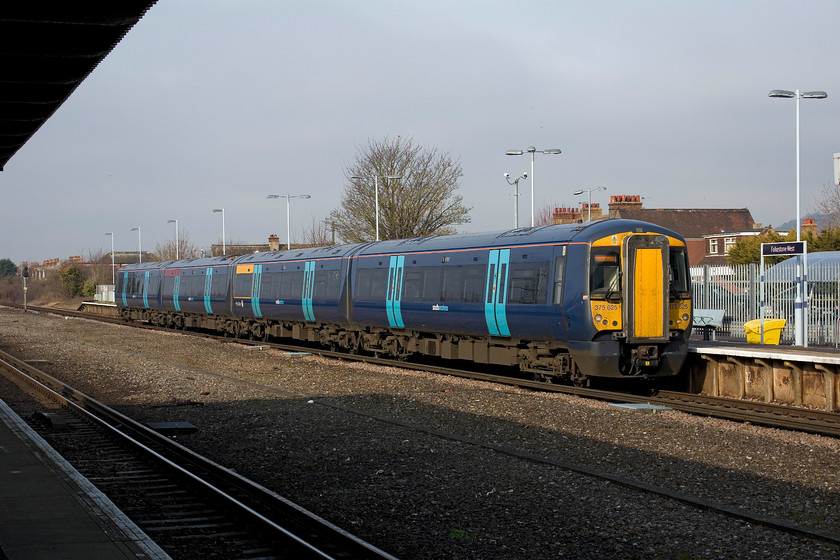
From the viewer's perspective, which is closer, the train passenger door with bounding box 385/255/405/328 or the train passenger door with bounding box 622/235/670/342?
the train passenger door with bounding box 622/235/670/342

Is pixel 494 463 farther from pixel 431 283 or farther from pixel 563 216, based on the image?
pixel 563 216

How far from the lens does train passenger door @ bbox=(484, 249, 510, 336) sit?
17.2 metres

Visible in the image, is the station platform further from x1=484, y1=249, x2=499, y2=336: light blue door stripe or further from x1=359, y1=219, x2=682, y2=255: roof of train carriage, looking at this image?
x1=484, y1=249, x2=499, y2=336: light blue door stripe

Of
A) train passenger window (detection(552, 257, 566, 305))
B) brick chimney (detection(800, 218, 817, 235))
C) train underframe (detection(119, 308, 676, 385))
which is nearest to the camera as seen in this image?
train passenger window (detection(552, 257, 566, 305))

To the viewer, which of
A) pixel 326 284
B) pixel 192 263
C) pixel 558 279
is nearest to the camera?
pixel 558 279

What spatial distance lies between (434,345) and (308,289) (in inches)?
275

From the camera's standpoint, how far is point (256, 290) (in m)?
30.3

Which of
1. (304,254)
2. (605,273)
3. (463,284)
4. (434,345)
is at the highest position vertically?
(304,254)

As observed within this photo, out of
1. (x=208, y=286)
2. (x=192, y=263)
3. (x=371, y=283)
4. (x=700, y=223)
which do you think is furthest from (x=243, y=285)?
(x=700, y=223)

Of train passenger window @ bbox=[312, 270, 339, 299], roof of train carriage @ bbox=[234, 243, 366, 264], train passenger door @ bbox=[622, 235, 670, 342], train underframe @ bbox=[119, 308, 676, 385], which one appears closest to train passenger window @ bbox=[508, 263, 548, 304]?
train underframe @ bbox=[119, 308, 676, 385]

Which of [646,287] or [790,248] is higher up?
[790,248]

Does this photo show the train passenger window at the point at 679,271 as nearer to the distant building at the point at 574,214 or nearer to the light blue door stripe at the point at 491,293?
the light blue door stripe at the point at 491,293

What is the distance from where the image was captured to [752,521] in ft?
23.9

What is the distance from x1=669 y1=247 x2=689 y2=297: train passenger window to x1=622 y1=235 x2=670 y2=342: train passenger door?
51 cm
